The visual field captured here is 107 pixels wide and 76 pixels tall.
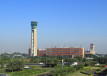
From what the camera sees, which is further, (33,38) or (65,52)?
(33,38)

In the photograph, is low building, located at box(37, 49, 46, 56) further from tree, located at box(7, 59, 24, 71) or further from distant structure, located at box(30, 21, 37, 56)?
tree, located at box(7, 59, 24, 71)

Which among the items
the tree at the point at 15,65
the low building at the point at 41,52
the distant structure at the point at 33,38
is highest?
the distant structure at the point at 33,38

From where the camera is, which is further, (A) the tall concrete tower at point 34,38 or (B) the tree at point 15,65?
(A) the tall concrete tower at point 34,38

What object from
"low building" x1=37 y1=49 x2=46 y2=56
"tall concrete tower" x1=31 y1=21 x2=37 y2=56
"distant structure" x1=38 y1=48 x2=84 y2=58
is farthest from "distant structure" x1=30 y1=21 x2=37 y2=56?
"distant structure" x1=38 y1=48 x2=84 y2=58

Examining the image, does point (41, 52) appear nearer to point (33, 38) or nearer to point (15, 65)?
point (33, 38)

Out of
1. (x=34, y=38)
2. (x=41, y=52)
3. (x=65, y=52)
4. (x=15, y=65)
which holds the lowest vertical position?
(x=15, y=65)

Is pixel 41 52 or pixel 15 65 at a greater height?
pixel 41 52

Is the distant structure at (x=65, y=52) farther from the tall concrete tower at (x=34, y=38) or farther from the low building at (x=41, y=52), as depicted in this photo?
the tall concrete tower at (x=34, y=38)

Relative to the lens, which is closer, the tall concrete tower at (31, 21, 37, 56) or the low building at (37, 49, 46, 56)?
the low building at (37, 49, 46, 56)

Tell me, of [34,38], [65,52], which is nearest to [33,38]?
[34,38]

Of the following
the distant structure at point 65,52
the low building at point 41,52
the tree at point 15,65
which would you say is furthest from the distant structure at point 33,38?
the tree at point 15,65

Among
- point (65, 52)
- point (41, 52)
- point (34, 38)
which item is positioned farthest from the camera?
point (34, 38)

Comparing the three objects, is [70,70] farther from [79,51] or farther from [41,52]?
[41,52]
